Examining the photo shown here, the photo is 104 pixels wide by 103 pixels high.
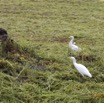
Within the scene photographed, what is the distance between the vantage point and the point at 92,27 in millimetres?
14648

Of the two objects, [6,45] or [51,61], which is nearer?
[6,45]

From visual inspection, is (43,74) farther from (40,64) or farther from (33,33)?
(33,33)

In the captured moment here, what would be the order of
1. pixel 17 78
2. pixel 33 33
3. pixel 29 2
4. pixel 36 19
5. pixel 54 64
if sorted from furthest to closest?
1. pixel 29 2
2. pixel 36 19
3. pixel 33 33
4. pixel 54 64
5. pixel 17 78

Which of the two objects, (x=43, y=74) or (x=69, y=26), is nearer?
(x=43, y=74)

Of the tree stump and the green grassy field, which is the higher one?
the tree stump

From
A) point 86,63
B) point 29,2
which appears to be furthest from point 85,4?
point 86,63

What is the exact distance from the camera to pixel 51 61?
28.1ft

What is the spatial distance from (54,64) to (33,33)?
191 inches

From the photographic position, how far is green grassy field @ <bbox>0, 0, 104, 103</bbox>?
21.9 ft

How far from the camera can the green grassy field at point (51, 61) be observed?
667 cm

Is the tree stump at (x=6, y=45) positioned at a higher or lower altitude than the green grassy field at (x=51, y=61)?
higher

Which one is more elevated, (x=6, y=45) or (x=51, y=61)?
(x=6, y=45)

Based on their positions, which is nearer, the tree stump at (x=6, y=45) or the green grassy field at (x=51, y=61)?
the green grassy field at (x=51, y=61)

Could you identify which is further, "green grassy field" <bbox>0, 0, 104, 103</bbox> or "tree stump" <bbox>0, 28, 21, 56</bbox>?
"tree stump" <bbox>0, 28, 21, 56</bbox>
